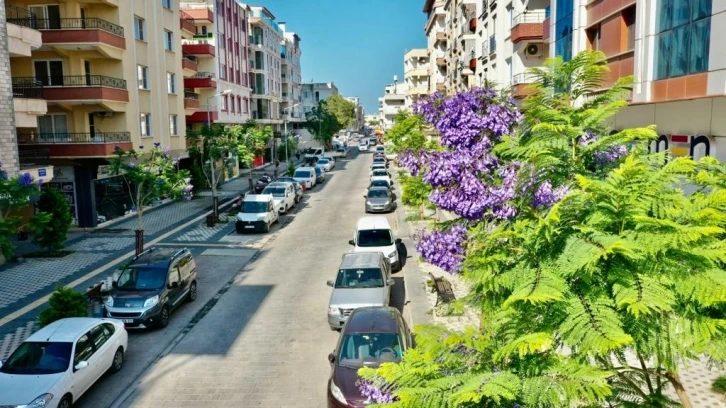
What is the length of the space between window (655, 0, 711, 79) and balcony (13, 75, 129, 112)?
24543mm

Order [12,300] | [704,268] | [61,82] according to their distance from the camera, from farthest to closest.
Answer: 1. [61,82]
2. [12,300]
3. [704,268]

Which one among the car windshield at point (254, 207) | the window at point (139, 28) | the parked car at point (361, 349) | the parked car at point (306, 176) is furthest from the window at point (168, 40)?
the parked car at point (361, 349)

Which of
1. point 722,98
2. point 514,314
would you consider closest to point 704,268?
point 514,314

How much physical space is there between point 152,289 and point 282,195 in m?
19.7

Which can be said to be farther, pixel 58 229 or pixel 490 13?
pixel 490 13

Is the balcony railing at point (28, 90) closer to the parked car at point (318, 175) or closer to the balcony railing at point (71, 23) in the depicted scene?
the balcony railing at point (71, 23)

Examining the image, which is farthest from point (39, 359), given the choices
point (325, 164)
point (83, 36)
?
point (325, 164)

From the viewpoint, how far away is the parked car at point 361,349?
1081 cm

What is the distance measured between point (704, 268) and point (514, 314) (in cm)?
157

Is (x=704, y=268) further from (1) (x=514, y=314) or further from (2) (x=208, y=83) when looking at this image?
(2) (x=208, y=83)

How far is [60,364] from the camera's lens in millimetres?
11398

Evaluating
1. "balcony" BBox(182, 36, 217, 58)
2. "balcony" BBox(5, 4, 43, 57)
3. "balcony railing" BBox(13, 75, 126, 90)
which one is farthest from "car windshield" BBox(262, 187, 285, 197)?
"balcony" BBox(182, 36, 217, 58)

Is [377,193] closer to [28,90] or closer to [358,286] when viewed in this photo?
[358,286]

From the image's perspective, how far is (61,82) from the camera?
28.8 meters
